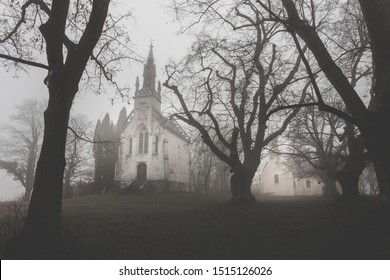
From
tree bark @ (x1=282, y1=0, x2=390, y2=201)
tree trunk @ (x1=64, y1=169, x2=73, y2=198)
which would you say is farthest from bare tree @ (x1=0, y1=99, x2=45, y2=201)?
tree bark @ (x1=282, y1=0, x2=390, y2=201)

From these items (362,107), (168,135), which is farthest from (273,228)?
(168,135)

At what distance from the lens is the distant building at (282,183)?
51.8 m

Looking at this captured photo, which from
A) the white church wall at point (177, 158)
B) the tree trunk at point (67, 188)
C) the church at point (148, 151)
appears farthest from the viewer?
the white church wall at point (177, 158)

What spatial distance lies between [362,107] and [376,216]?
6.78 feet

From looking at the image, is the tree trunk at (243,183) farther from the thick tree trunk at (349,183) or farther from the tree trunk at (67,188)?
the tree trunk at (67,188)

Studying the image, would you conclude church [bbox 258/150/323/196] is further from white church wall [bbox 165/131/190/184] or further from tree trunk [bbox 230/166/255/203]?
tree trunk [bbox 230/166/255/203]

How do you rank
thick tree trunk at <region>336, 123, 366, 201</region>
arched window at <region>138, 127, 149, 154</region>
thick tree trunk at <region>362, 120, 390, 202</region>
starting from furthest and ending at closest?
arched window at <region>138, 127, 149, 154</region>, thick tree trunk at <region>336, 123, 366, 201</region>, thick tree trunk at <region>362, 120, 390, 202</region>

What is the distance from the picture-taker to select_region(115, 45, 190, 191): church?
35938 mm

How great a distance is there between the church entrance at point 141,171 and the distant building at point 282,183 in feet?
79.5

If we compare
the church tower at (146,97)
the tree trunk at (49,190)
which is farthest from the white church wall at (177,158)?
the tree trunk at (49,190)

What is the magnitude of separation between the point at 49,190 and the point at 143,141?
111ft

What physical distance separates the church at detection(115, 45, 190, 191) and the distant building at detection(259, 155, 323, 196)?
1946 cm

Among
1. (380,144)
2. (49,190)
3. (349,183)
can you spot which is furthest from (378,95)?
(349,183)

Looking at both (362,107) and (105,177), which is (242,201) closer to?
(362,107)
